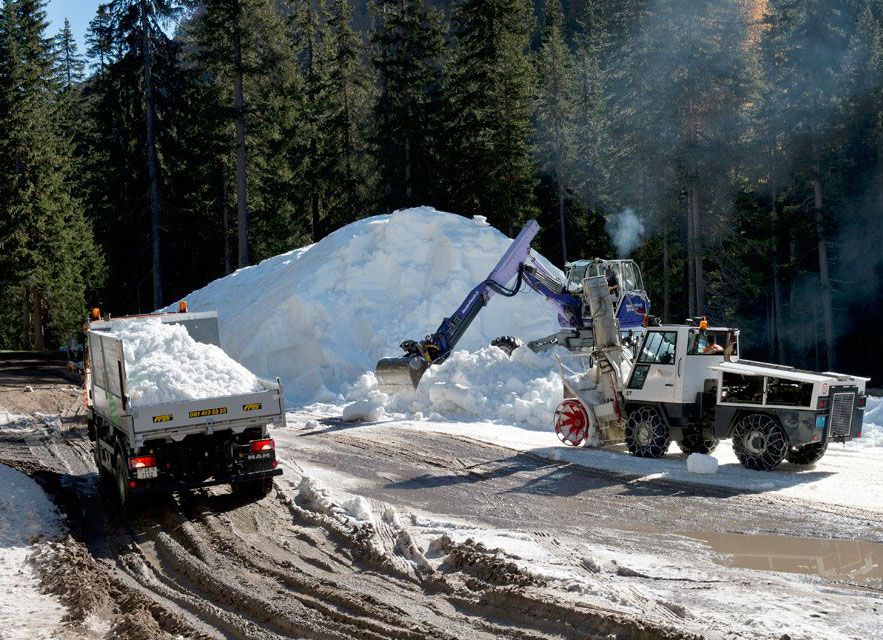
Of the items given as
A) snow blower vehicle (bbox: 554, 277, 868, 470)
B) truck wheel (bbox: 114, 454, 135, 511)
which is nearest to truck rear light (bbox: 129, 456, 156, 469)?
truck wheel (bbox: 114, 454, 135, 511)

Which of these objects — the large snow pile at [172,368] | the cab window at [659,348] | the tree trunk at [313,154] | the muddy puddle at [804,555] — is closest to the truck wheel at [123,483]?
the large snow pile at [172,368]

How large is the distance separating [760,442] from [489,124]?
32.1 metres

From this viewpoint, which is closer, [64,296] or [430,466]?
[430,466]

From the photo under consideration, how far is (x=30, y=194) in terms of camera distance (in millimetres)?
44781

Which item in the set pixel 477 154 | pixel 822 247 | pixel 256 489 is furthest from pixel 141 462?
pixel 477 154

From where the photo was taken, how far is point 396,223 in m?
29.1

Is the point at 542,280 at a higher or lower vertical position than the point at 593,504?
higher

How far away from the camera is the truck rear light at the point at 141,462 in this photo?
12.1m

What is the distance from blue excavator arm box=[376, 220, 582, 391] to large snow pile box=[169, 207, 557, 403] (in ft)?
8.34

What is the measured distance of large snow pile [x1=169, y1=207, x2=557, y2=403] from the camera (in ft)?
83.2

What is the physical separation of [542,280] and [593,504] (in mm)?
10269

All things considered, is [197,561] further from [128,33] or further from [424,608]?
[128,33]

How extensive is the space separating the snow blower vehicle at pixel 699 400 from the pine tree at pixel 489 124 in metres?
27.8

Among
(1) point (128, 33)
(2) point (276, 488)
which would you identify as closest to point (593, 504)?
(2) point (276, 488)
